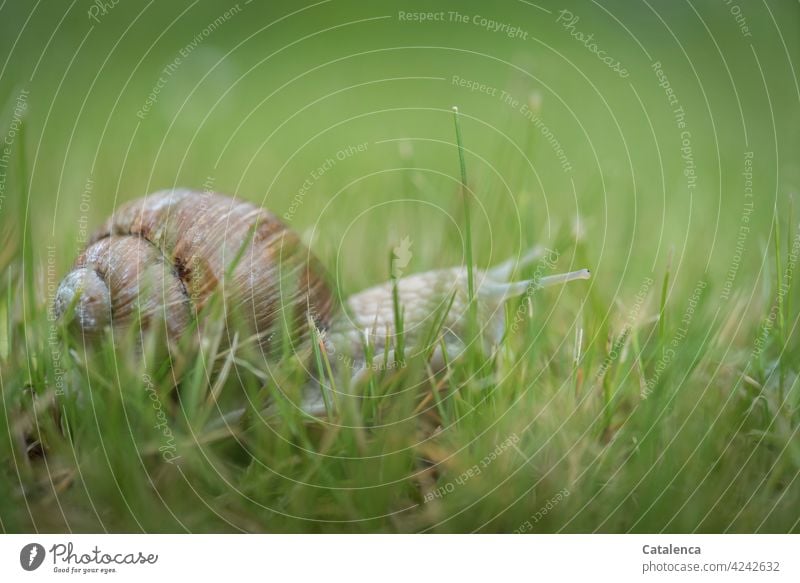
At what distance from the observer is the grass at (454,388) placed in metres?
0.50

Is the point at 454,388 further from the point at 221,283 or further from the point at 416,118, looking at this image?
the point at 416,118

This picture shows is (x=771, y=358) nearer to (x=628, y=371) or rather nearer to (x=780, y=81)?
(x=628, y=371)

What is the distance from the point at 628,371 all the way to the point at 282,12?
482mm

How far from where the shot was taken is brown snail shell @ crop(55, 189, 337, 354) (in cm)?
54

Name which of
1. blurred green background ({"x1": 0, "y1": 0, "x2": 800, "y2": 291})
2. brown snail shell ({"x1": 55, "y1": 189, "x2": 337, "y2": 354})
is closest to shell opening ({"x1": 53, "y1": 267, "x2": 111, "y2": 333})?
brown snail shell ({"x1": 55, "y1": 189, "x2": 337, "y2": 354})

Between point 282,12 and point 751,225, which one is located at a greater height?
point 282,12

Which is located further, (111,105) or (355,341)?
(111,105)

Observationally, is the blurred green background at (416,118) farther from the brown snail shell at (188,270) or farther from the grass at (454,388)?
the brown snail shell at (188,270)

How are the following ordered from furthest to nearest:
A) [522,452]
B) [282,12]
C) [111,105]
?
[111,105]
[282,12]
[522,452]

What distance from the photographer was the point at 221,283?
1.82ft

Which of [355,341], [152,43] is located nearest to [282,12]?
→ [152,43]

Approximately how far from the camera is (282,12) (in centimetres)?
71
